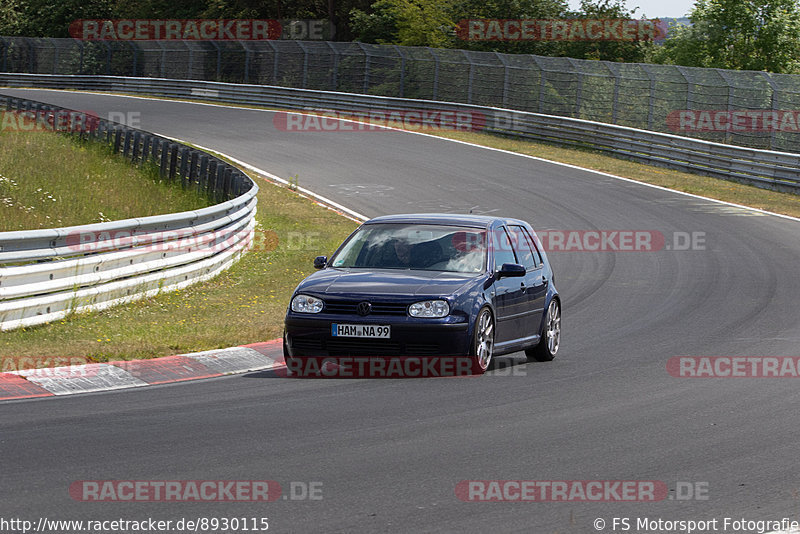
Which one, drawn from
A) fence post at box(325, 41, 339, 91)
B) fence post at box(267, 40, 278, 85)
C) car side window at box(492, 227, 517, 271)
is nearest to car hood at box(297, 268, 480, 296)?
car side window at box(492, 227, 517, 271)

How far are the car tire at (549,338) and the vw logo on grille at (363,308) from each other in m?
2.61

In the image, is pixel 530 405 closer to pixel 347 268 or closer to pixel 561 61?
pixel 347 268

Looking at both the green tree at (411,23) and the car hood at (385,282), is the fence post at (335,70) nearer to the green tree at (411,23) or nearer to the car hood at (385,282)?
the green tree at (411,23)

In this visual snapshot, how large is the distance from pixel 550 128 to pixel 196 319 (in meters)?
26.9

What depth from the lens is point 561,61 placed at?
3916 cm

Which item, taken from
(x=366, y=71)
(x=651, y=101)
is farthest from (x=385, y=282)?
(x=366, y=71)

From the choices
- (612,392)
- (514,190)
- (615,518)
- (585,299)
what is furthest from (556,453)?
(514,190)

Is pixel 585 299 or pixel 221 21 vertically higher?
pixel 221 21

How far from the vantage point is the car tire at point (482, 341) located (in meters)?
10.3

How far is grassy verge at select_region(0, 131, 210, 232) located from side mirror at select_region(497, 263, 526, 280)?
8.96 metres

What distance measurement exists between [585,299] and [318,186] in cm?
1404

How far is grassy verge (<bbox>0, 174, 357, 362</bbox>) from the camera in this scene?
1101cm

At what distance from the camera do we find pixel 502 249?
1167cm

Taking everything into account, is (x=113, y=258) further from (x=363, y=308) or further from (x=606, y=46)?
(x=606, y=46)
